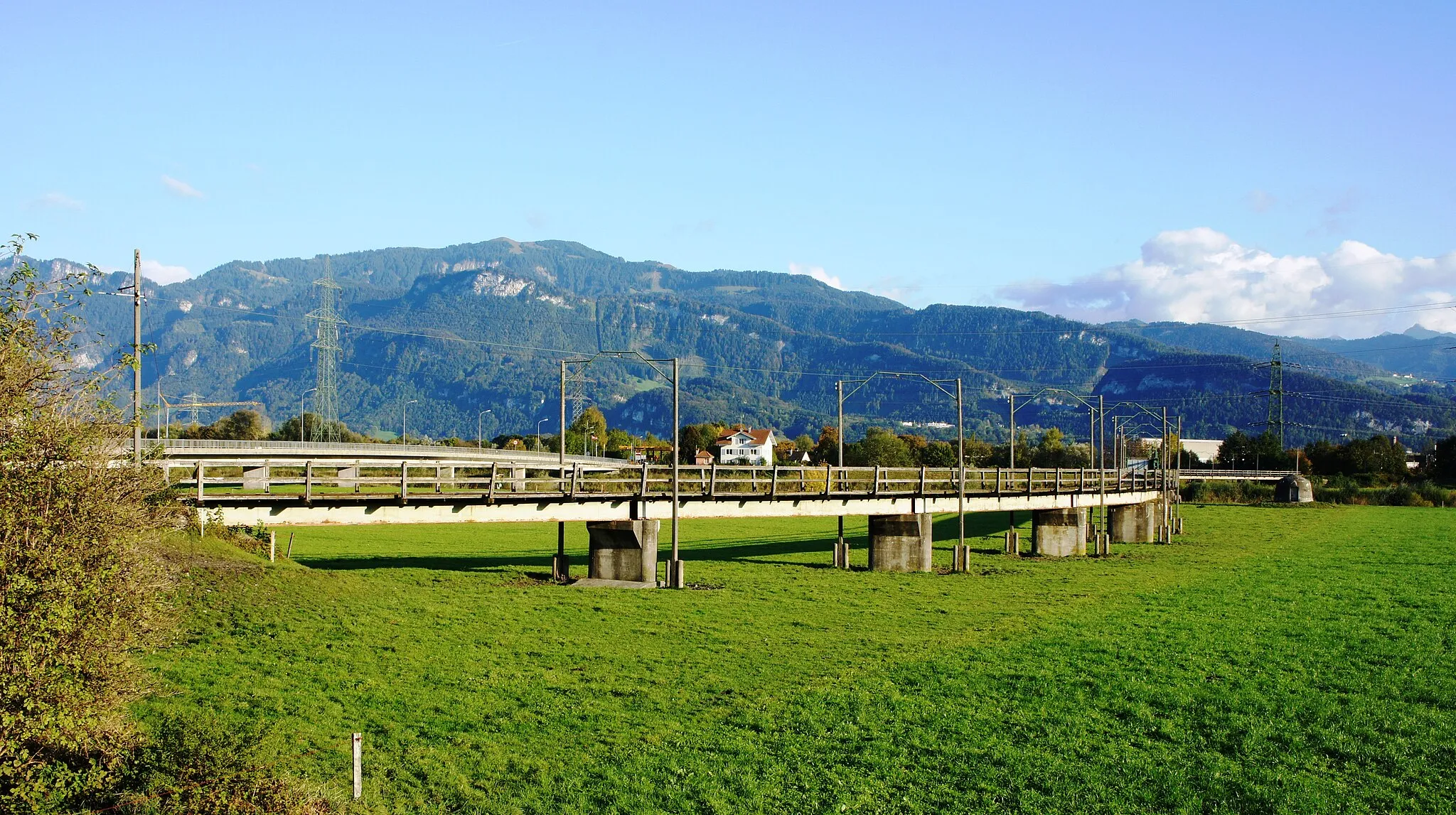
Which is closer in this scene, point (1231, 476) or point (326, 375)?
point (326, 375)

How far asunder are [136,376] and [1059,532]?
1975 inches

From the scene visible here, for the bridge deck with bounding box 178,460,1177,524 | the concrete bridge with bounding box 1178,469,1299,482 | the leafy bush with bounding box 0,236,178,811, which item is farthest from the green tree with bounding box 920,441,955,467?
the leafy bush with bounding box 0,236,178,811

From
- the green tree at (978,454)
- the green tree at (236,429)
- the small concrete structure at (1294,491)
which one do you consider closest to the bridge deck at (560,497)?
the small concrete structure at (1294,491)

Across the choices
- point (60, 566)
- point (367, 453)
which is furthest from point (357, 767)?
point (367, 453)

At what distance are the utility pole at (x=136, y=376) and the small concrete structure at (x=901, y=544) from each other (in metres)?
28.2

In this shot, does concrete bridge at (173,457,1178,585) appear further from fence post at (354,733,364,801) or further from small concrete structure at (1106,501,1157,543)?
fence post at (354,733,364,801)

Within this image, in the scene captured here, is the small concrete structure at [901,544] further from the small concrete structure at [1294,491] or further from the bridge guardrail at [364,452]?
the small concrete structure at [1294,491]

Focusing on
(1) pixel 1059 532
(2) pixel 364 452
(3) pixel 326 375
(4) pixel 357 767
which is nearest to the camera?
(4) pixel 357 767

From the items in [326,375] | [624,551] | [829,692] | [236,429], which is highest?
[326,375]

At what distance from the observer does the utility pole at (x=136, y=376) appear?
15121mm

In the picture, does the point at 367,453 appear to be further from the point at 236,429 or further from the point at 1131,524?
the point at 236,429

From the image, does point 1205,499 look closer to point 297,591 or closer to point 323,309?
point 323,309

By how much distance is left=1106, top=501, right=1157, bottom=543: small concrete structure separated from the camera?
242 ft

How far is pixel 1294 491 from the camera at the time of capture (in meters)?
131
